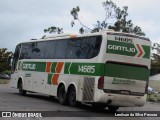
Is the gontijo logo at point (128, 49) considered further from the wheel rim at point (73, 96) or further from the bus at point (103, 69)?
the wheel rim at point (73, 96)

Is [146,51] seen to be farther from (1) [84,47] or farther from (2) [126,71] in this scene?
(1) [84,47]

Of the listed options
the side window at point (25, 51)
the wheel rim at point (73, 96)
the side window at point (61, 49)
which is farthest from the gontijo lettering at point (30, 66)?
the wheel rim at point (73, 96)

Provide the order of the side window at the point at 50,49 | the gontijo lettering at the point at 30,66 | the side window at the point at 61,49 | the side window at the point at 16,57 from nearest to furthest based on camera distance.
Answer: the side window at the point at 61,49 → the side window at the point at 50,49 → the gontijo lettering at the point at 30,66 → the side window at the point at 16,57

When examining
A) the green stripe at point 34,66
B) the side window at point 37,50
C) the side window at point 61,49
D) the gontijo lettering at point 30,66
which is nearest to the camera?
the side window at point 61,49

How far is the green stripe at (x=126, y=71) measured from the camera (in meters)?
18.5

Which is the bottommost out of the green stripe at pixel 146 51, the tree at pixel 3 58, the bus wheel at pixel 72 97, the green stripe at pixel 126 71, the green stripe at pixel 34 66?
the bus wheel at pixel 72 97

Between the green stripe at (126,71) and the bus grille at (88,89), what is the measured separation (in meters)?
0.86

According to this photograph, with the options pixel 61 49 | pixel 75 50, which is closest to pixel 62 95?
pixel 61 49

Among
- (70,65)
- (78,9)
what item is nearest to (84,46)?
(70,65)

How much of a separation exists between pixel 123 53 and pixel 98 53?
1059 mm

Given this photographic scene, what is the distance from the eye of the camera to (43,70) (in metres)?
24.4

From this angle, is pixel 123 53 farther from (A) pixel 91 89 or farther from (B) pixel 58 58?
(B) pixel 58 58

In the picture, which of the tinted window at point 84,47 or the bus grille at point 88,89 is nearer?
the bus grille at point 88,89

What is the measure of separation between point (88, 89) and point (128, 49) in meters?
2.42
